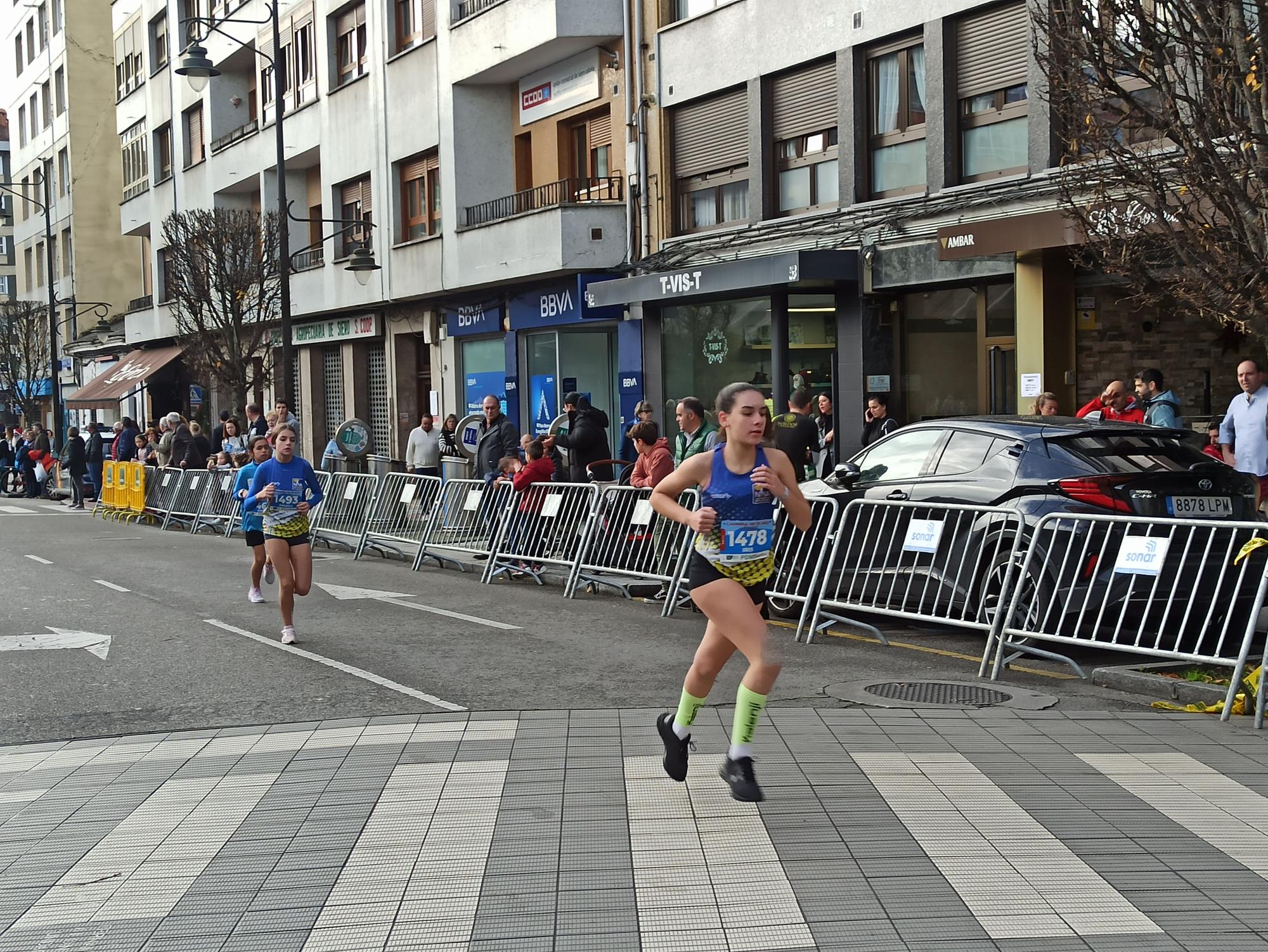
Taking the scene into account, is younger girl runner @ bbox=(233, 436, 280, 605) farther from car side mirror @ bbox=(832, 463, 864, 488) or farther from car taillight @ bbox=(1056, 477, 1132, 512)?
car taillight @ bbox=(1056, 477, 1132, 512)

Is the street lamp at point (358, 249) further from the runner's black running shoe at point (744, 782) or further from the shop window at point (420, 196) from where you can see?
the runner's black running shoe at point (744, 782)

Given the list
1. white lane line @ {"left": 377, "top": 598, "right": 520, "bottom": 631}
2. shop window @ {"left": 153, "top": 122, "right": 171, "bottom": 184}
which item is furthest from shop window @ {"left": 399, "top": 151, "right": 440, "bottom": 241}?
shop window @ {"left": 153, "top": 122, "right": 171, "bottom": 184}

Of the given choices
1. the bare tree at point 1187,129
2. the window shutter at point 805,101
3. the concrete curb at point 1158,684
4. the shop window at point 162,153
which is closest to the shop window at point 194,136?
the shop window at point 162,153

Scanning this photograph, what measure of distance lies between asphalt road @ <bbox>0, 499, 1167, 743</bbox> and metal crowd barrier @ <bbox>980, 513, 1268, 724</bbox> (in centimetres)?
33

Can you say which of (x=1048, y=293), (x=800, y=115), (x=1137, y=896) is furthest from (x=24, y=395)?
(x=1137, y=896)

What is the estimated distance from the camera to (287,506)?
11594 millimetres

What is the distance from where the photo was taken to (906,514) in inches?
432

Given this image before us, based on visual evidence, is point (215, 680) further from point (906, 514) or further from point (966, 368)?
point (966, 368)

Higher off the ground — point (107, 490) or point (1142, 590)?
point (1142, 590)

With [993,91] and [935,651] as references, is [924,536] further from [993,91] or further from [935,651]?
[993,91]

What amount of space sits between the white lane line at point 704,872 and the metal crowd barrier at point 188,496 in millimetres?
19717

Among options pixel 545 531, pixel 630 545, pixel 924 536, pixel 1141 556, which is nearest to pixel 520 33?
pixel 545 531

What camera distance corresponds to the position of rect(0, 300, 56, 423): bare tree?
54.6m

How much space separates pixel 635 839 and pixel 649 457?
27.6 feet
